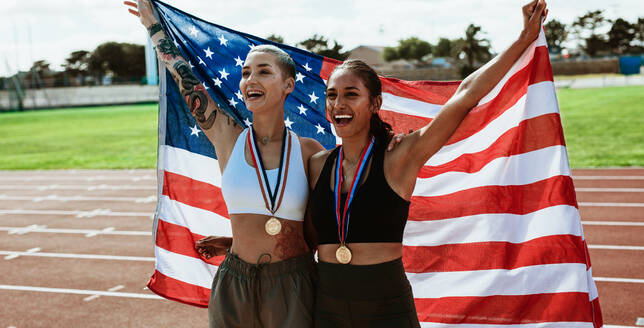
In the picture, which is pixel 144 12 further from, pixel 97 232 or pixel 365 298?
pixel 97 232

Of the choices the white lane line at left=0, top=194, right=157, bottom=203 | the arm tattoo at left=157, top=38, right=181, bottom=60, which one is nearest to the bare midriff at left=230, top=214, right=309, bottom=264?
the arm tattoo at left=157, top=38, right=181, bottom=60

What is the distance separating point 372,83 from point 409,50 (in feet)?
388

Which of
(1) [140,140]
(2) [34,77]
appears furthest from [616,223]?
(2) [34,77]

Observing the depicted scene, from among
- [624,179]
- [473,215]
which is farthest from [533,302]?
[624,179]

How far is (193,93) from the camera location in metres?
3.62

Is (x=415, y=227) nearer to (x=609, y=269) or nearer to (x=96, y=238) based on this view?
(x=609, y=269)

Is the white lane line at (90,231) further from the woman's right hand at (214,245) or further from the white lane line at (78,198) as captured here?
the woman's right hand at (214,245)

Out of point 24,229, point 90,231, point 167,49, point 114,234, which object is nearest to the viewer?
point 167,49

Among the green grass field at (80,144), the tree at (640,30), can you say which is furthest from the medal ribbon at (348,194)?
the tree at (640,30)

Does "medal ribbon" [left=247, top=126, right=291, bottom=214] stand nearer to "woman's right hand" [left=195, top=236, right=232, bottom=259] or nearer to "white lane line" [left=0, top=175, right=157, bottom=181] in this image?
"woman's right hand" [left=195, top=236, right=232, bottom=259]

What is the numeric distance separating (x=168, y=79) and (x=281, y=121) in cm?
132

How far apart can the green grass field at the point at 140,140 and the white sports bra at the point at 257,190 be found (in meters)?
12.6

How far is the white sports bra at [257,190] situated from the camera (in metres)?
2.89

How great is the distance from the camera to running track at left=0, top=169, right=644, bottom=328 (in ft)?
19.5
